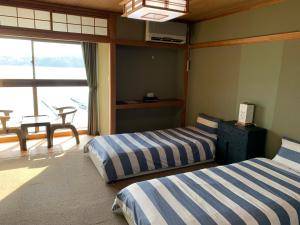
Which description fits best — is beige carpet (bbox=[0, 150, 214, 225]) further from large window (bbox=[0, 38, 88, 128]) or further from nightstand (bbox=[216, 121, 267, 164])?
large window (bbox=[0, 38, 88, 128])

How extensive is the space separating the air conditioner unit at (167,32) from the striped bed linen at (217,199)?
8.64ft

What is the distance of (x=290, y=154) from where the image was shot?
8.75ft

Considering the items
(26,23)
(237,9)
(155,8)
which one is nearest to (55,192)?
(155,8)

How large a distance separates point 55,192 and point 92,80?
8.82 feet

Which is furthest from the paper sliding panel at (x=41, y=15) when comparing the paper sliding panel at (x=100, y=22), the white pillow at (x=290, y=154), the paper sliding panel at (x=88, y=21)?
the white pillow at (x=290, y=154)

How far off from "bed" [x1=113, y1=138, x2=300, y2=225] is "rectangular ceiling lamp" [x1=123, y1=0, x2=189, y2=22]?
5.47 ft

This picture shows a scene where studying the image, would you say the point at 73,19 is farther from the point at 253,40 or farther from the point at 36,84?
the point at 253,40

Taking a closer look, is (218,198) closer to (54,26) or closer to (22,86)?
(54,26)

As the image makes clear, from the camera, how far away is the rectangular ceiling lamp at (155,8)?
7.11 ft

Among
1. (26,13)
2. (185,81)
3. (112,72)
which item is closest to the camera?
(26,13)

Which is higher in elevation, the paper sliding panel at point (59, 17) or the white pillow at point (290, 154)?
the paper sliding panel at point (59, 17)

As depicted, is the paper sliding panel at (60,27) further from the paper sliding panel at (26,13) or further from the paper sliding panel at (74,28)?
the paper sliding panel at (26,13)

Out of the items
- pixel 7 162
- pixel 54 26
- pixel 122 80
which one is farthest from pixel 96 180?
pixel 54 26

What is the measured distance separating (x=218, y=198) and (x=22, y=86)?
4098mm
